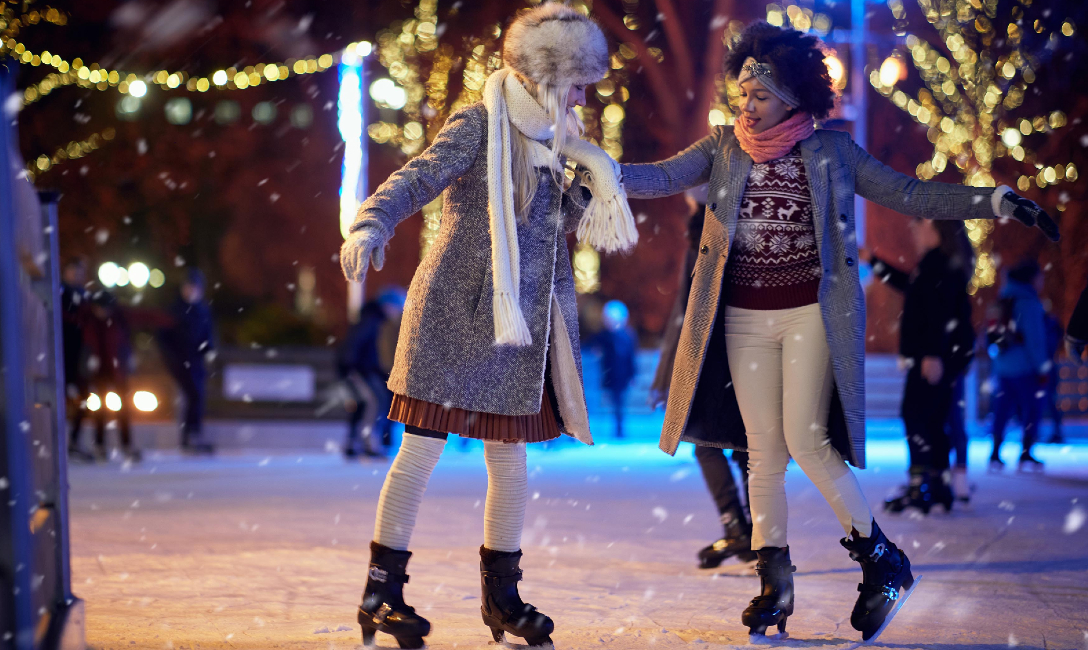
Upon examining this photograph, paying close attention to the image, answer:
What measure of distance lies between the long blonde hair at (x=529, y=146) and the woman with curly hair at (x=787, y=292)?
288mm

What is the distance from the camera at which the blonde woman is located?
297 centimetres

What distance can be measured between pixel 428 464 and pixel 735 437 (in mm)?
1072

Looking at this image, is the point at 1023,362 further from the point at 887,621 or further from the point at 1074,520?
the point at 887,621

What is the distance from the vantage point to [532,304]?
3.05 meters

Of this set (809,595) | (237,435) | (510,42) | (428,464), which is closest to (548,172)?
(510,42)

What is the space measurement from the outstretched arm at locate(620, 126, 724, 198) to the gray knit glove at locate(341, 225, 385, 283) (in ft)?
2.85

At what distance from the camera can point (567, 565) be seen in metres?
4.49

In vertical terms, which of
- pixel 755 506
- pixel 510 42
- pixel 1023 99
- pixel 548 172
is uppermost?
pixel 1023 99

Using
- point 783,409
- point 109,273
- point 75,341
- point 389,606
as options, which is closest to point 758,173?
point 783,409

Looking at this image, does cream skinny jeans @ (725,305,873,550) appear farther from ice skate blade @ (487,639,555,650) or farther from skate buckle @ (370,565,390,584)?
skate buckle @ (370,565,390,584)

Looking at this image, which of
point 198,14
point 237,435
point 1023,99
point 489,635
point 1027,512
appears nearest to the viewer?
point 489,635

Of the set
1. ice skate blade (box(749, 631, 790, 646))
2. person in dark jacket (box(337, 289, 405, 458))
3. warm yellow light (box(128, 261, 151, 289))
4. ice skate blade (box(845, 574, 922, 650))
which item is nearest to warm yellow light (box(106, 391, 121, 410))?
person in dark jacket (box(337, 289, 405, 458))

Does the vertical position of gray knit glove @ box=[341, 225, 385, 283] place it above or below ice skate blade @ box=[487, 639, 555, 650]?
A: above

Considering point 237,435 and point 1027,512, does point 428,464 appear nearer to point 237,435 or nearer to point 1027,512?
point 1027,512
